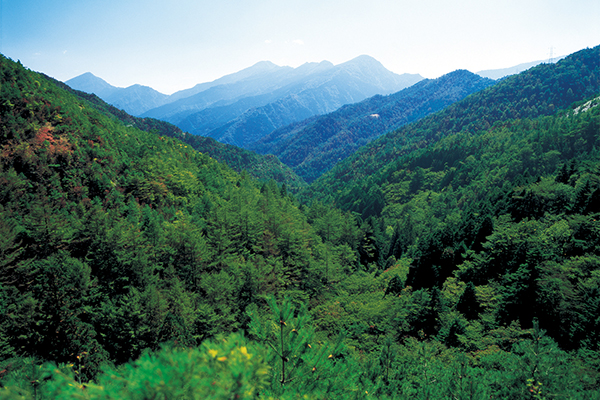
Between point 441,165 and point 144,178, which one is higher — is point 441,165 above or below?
below

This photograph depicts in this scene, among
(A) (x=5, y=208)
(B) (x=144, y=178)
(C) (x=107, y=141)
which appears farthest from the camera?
(C) (x=107, y=141)

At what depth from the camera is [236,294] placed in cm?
2972

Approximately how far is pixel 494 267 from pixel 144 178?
170ft

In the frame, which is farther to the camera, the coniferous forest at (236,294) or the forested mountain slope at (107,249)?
the forested mountain slope at (107,249)

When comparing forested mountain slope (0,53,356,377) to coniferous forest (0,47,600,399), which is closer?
coniferous forest (0,47,600,399)

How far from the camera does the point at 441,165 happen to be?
145 metres

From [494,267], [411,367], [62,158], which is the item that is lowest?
[494,267]

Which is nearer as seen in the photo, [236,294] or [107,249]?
[107,249]

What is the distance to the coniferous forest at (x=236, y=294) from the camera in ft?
21.4

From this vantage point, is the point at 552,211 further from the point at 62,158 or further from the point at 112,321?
the point at 62,158

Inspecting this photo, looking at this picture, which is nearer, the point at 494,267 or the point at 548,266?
the point at 548,266

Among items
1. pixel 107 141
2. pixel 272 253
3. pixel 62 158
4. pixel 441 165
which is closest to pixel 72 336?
pixel 272 253

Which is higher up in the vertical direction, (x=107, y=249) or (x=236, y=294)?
(x=107, y=249)

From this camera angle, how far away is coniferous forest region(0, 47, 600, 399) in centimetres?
652
